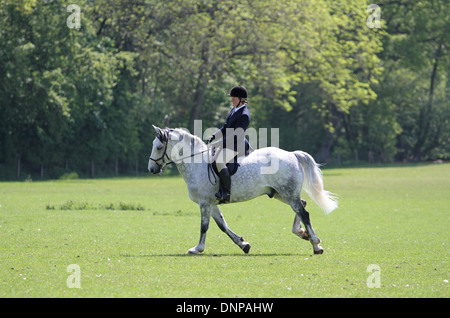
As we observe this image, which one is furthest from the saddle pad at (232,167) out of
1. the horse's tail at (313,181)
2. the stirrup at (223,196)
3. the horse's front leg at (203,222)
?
the horse's tail at (313,181)

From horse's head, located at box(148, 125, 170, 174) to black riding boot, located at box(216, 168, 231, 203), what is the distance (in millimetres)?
1143

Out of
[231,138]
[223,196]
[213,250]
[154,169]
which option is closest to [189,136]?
[231,138]

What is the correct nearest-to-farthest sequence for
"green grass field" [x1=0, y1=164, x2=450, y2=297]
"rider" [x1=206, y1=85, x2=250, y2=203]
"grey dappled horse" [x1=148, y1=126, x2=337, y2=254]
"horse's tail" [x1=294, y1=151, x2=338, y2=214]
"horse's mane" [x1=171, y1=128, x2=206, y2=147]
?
"green grass field" [x1=0, y1=164, x2=450, y2=297], "rider" [x1=206, y1=85, x2=250, y2=203], "grey dappled horse" [x1=148, y1=126, x2=337, y2=254], "horse's mane" [x1=171, y1=128, x2=206, y2=147], "horse's tail" [x1=294, y1=151, x2=338, y2=214]

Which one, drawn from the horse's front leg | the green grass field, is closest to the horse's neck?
the horse's front leg

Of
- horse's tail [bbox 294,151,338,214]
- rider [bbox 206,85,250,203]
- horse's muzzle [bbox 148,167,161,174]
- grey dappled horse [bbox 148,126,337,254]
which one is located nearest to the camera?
horse's muzzle [bbox 148,167,161,174]

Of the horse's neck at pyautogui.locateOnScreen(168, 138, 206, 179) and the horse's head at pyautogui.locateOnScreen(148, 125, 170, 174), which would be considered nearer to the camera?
the horse's head at pyautogui.locateOnScreen(148, 125, 170, 174)

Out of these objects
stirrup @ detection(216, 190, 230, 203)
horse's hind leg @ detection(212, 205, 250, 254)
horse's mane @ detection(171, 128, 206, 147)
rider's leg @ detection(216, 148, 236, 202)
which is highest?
horse's mane @ detection(171, 128, 206, 147)

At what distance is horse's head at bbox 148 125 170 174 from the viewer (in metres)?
13.8

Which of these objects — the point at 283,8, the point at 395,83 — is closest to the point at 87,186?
the point at 283,8

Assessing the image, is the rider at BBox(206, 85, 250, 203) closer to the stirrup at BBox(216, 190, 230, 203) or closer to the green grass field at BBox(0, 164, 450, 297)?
the stirrup at BBox(216, 190, 230, 203)

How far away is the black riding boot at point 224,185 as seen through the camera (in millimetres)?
13828

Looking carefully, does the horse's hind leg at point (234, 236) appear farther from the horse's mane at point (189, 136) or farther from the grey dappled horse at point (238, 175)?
the horse's mane at point (189, 136)

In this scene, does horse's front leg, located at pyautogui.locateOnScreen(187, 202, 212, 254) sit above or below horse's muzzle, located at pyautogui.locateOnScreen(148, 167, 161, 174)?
below
